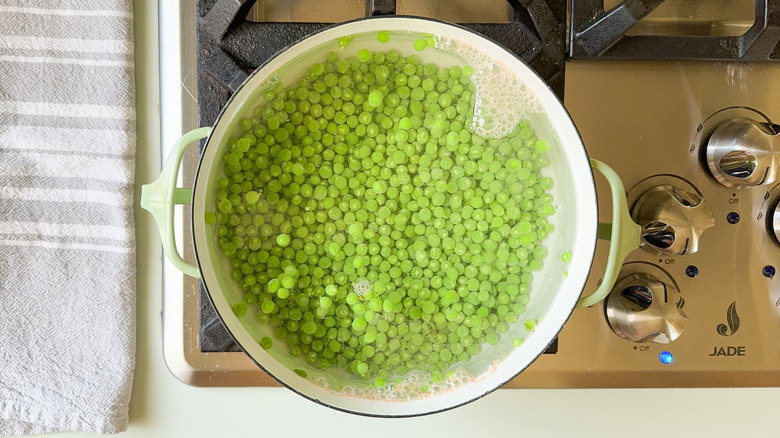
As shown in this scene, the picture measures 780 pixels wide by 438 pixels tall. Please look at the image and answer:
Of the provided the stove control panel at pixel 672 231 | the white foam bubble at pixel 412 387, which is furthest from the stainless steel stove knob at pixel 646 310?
the white foam bubble at pixel 412 387

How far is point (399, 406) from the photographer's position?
621mm

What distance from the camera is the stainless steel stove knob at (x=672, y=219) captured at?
0.63m

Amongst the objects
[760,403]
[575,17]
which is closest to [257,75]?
[575,17]

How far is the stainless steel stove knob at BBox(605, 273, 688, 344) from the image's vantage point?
0.65m

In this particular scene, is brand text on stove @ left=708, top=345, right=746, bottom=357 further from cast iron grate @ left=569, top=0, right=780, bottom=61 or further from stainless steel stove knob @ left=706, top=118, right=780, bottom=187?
cast iron grate @ left=569, top=0, right=780, bottom=61

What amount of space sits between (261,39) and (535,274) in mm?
438

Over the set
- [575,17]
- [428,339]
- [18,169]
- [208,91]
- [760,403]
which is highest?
[575,17]

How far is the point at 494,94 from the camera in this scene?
629 millimetres

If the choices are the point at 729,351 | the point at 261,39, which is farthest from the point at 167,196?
the point at 729,351

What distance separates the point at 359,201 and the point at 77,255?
1.35 feet

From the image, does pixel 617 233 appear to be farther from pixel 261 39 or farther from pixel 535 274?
pixel 261 39

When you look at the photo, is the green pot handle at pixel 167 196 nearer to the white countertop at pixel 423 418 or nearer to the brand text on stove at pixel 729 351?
the white countertop at pixel 423 418

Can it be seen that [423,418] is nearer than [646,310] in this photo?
No

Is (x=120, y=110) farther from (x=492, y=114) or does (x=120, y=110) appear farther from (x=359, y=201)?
(x=492, y=114)
